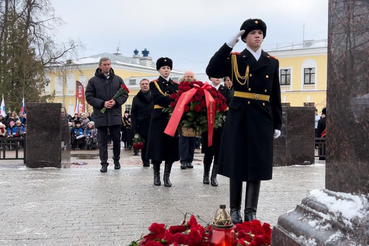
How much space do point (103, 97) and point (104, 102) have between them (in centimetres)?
17

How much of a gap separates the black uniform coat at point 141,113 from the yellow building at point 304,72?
124 ft

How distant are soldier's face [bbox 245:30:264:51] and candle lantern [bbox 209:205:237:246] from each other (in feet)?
7.05

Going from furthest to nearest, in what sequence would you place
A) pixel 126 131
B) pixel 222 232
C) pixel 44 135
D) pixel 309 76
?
pixel 309 76 < pixel 126 131 < pixel 44 135 < pixel 222 232

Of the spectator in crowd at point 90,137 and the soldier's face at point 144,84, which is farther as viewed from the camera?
the spectator in crowd at point 90,137

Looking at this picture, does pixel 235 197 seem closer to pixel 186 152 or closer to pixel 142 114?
pixel 186 152

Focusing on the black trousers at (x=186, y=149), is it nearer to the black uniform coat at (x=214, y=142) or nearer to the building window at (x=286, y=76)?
the black uniform coat at (x=214, y=142)

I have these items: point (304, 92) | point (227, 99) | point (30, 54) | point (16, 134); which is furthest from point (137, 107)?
point (304, 92)

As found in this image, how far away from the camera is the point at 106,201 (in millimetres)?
5922

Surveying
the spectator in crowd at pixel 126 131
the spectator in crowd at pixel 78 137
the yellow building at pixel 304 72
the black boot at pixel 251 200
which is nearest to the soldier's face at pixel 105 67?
the black boot at pixel 251 200

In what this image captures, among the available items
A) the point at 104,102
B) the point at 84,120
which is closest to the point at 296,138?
the point at 104,102

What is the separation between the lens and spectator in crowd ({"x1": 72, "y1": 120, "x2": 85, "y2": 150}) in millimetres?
18719

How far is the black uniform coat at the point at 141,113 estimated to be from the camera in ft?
33.9

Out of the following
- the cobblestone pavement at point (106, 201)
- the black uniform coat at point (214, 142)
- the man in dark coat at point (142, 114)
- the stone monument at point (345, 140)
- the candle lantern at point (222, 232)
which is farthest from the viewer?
the man in dark coat at point (142, 114)

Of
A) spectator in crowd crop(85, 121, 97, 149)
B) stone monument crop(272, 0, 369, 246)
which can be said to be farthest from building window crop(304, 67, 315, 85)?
stone monument crop(272, 0, 369, 246)
